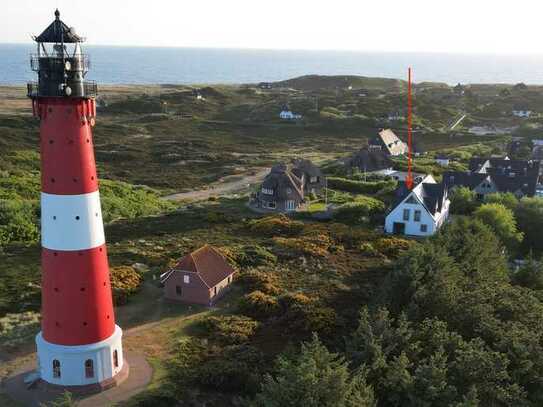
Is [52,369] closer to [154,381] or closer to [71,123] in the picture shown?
[154,381]

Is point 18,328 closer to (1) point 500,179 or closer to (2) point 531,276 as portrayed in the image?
(2) point 531,276

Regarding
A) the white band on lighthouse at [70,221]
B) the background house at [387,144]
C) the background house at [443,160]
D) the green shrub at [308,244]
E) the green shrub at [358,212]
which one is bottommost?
the green shrub at [308,244]

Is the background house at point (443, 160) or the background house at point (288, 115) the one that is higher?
the background house at point (288, 115)

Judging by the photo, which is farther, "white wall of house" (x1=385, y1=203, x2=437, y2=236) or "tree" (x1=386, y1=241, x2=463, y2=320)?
"white wall of house" (x1=385, y1=203, x2=437, y2=236)

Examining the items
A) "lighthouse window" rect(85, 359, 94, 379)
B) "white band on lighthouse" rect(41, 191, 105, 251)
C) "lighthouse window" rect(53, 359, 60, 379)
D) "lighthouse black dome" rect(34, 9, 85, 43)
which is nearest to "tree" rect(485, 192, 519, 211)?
"lighthouse window" rect(85, 359, 94, 379)

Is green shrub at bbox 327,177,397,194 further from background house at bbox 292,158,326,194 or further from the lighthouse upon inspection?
the lighthouse

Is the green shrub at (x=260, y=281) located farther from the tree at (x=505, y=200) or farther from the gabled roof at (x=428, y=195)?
the tree at (x=505, y=200)

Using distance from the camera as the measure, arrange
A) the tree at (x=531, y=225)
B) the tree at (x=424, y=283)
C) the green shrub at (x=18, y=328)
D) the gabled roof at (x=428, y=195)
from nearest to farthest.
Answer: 1. the tree at (x=424, y=283)
2. the green shrub at (x=18, y=328)
3. the tree at (x=531, y=225)
4. the gabled roof at (x=428, y=195)

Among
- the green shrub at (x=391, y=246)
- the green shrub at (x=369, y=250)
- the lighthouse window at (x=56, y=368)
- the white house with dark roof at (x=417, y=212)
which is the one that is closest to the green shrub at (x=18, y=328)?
the lighthouse window at (x=56, y=368)

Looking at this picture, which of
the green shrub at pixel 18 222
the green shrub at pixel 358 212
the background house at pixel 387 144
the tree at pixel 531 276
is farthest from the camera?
the background house at pixel 387 144
